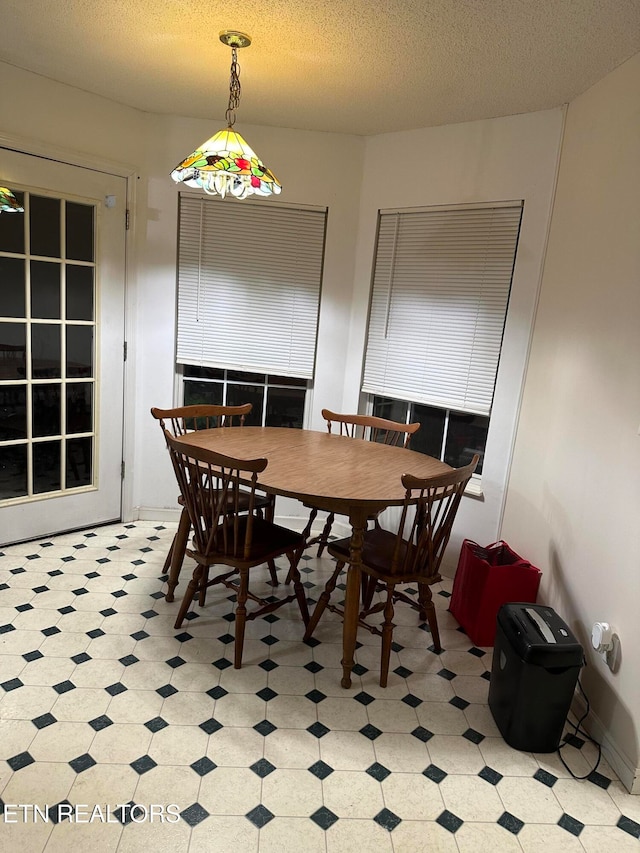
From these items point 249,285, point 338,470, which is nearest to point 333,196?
point 249,285

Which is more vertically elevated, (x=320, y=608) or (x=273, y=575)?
(x=320, y=608)

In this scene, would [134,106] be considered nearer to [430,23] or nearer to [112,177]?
[112,177]

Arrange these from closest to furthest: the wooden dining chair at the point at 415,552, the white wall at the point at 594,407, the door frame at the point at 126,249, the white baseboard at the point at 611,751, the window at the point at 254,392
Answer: the white baseboard at the point at 611,751, the white wall at the point at 594,407, the wooden dining chair at the point at 415,552, the door frame at the point at 126,249, the window at the point at 254,392

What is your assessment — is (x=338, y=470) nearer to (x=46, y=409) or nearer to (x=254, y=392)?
(x=254, y=392)

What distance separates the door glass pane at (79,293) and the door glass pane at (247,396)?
1.03m

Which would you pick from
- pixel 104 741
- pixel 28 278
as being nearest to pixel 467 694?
pixel 104 741

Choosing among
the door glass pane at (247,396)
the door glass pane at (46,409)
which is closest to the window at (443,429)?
the door glass pane at (247,396)

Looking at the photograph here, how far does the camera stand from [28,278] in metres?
3.28

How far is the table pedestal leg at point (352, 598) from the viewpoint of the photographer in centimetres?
237

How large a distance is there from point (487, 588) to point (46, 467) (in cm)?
267

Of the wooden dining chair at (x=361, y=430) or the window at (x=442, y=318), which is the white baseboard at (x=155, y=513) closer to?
the wooden dining chair at (x=361, y=430)

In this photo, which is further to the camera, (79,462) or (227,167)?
(79,462)

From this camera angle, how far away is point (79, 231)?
3.46m

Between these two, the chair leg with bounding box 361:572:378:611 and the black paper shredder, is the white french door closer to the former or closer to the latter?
the chair leg with bounding box 361:572:378:611
